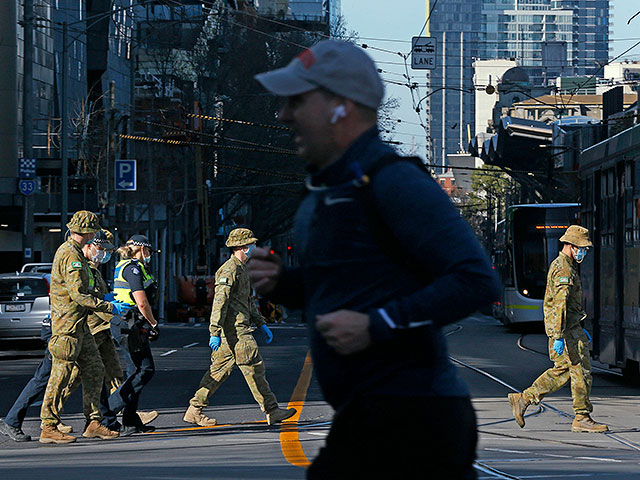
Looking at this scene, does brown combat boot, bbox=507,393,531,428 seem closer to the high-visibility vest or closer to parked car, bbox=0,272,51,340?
the high-visibility vest

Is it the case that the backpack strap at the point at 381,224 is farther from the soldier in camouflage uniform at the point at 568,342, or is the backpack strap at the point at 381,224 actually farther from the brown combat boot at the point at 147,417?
the brown combat boot at the point at 147,417

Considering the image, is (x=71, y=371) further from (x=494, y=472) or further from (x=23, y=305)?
(x=23, y=305)

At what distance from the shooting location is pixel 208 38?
64.1 meters

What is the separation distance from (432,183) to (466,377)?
16.1 meters

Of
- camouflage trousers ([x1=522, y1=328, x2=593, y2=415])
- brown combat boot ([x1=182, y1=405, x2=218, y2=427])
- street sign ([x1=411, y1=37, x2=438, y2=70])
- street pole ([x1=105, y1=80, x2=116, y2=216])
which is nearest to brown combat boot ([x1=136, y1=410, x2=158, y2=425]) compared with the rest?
brown combat boot ([x1=182, y1=405, x2=218, y2=427])

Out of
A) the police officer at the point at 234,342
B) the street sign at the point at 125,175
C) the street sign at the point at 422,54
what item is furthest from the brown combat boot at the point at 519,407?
the street sign at the point at 422,54

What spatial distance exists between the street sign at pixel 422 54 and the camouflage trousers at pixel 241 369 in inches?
1674

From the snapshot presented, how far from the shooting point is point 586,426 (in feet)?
40.1

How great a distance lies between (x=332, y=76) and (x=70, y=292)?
337 inches

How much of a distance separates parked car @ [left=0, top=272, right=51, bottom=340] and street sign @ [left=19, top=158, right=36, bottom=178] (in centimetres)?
1107

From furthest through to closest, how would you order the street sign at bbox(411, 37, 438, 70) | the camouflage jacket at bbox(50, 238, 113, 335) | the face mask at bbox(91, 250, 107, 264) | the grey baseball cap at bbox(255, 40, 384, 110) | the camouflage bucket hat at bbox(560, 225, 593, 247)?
the street sign at bbox(411, 37, 438, 70)
the face mask at bbox(91, 250, 107, 264)
the camouflage bucket hat at bbox(560, 225, 593, 247)
the camouflage jacket at bbox(50, 238, 113, 335)
the grey baseball cap at bbox(255, 40, 384, 110)

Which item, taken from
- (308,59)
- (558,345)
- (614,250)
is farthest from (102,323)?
(308,59)

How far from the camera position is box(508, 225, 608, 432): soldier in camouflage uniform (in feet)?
40.1

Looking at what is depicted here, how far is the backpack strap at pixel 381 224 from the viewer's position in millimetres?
3430
